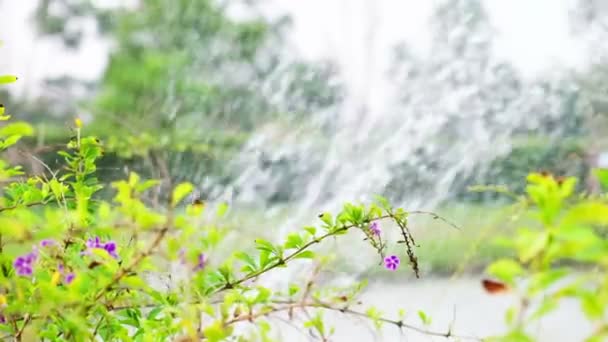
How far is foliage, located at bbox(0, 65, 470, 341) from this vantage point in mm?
499

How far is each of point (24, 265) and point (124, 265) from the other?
2.9 inches

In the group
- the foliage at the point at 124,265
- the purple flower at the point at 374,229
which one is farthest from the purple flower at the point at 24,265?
the purple flower at the point at 374,229

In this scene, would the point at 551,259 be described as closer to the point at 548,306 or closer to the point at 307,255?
the point at 548,306

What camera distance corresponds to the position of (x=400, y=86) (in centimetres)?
636

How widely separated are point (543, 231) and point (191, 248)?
214mm

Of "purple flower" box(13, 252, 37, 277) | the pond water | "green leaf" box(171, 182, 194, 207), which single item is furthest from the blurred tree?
"green leaf" box(171, 182, 194, 207)

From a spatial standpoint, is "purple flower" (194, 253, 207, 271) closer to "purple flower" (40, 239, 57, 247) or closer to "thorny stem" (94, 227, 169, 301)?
"thorny stem" (94, 227, 169, 301)

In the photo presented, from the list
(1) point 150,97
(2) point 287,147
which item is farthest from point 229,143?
(1) point 150,97

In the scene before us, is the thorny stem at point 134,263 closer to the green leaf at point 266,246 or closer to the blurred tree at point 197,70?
the green leaf at point 266,246

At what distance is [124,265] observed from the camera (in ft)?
2.06

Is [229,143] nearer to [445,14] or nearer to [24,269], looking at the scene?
[445,14]

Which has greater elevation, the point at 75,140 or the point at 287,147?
the point at 287,147

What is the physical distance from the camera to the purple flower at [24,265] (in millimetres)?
597

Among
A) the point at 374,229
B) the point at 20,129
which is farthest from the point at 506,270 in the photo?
the point at 374,229
